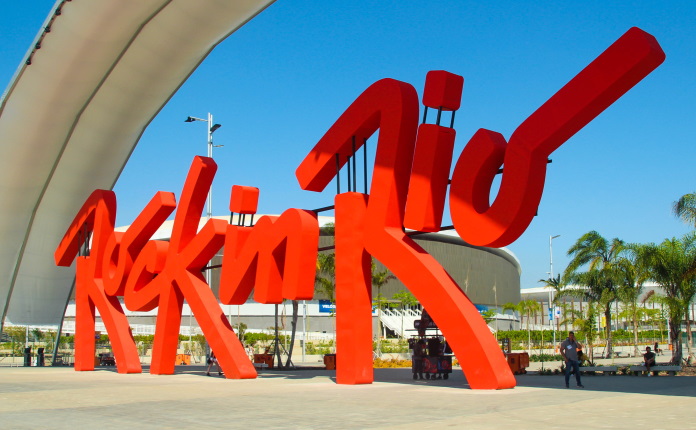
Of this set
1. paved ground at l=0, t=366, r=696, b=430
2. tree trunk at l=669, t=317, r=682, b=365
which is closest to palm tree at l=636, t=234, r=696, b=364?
tree trunk at l=669, t=317, r=682, b=365

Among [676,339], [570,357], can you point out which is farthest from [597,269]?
[570,357]

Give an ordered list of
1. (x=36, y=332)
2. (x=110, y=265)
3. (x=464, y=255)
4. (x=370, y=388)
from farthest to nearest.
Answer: (x=464, y=255) < (x=36, y=332) < (x=110, y=265) < (x=370, y=388)

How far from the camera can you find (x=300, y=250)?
19.8 metres

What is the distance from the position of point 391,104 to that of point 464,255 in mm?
71488

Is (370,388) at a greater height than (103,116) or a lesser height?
lesser

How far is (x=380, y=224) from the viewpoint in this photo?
18172mm

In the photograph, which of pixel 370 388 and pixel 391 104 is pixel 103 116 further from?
pixel 370 388

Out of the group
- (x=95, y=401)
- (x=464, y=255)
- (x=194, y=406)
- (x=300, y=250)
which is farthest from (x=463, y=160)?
(x=464, y=255)

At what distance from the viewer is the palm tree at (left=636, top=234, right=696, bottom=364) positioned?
2958 centimetres

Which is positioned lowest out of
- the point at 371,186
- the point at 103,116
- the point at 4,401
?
the point at 4,401

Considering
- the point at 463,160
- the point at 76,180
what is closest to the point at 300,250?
the point at 463,160

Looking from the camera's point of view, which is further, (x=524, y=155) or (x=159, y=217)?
(x=159, y=217)

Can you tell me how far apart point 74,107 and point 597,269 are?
26.5 m

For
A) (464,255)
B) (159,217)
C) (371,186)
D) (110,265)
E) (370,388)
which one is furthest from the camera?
(464,255)
